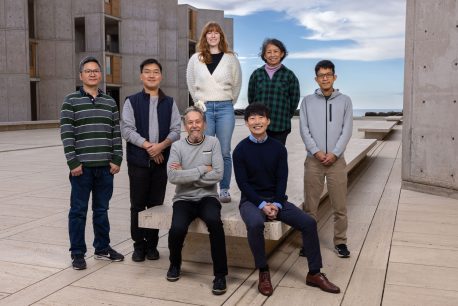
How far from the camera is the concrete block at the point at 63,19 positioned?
27.9m

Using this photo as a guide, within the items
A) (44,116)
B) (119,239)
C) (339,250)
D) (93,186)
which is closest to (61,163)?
(119,239)

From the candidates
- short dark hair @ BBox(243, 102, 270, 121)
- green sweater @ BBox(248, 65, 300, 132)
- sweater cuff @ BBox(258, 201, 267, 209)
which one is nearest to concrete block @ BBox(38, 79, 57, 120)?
green sweater @ BBox(248, 65, 300, 132)

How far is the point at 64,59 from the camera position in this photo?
28.2 metres

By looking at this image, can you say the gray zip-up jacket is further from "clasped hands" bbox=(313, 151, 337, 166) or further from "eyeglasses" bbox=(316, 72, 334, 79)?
"eyeglasses" bbox=(316, 72, 334, 79)

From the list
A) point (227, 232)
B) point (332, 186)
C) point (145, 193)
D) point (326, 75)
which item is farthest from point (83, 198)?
point (326, 75)

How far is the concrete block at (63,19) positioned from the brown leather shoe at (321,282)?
26927 millimetres

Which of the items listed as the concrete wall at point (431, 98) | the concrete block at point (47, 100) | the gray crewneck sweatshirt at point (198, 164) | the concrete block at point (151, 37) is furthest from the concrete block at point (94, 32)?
the gray crewneck sweatshirt at point (198, 164)

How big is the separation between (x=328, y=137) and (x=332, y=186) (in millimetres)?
455

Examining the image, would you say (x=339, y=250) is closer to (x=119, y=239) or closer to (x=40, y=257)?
(x=119, y=239)

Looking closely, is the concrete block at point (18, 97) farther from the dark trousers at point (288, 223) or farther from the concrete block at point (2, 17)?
the dark trousers at point (288, 223)

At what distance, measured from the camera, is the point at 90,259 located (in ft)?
15.1

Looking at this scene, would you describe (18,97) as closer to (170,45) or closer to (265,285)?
(170,45)

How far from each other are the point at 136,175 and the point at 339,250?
6.49 feet

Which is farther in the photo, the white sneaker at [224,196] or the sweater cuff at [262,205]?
the white sneaker at [224,196]
